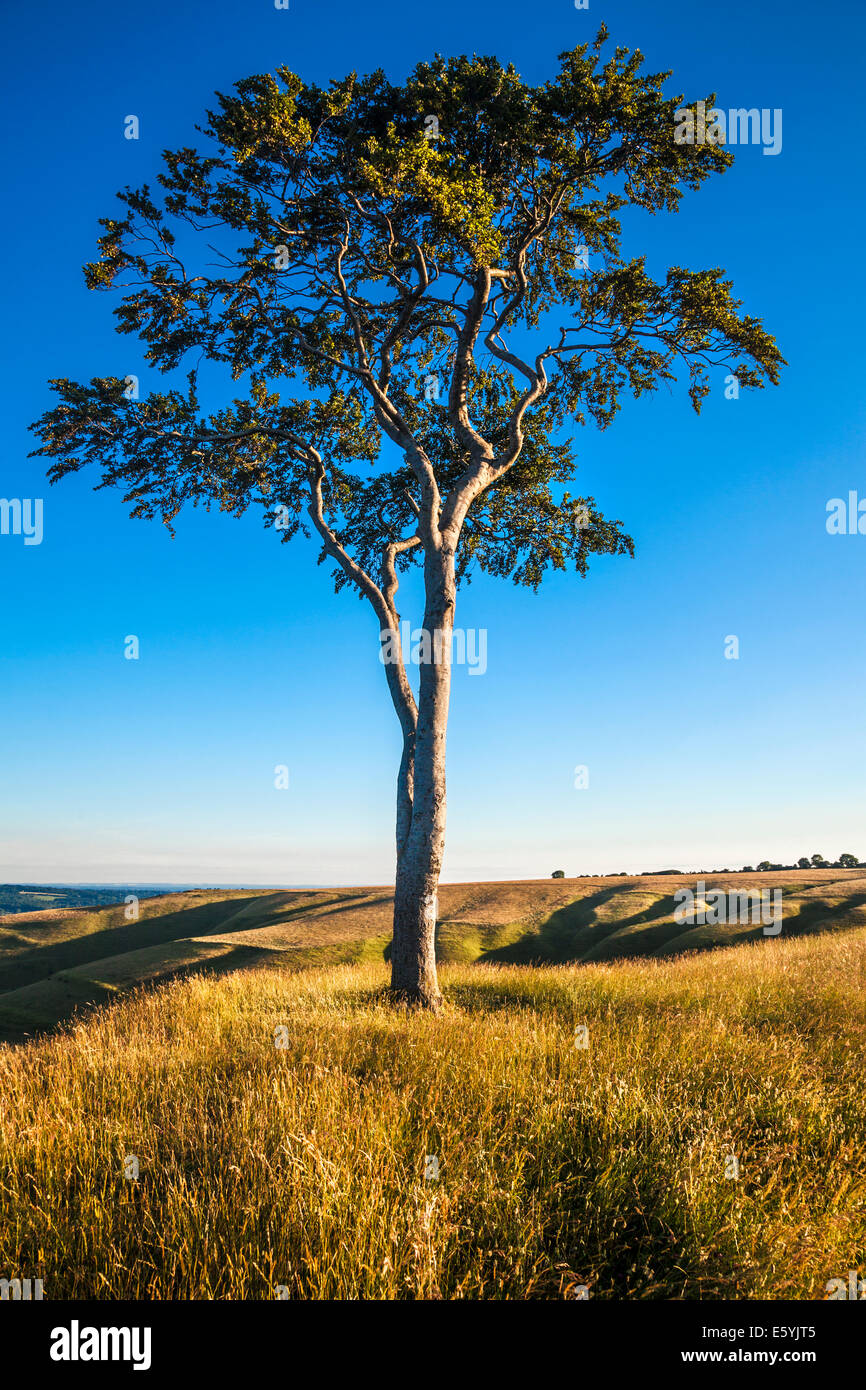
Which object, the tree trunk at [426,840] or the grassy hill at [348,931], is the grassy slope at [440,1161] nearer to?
the tree trunk at [426,840]

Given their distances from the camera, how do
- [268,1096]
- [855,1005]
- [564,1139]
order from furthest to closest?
[855,1005] < [268,1096] < [564,1139]

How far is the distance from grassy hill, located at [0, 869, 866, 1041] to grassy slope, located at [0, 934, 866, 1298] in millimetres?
17314

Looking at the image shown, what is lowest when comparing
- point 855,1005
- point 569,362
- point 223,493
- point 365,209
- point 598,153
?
point 855,1005

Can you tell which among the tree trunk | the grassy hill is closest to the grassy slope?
the tree trunk

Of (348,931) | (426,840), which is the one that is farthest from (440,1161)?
(348,931)

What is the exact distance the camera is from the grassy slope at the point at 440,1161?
145 inches

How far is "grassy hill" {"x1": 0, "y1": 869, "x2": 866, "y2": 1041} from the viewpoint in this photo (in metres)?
31.9

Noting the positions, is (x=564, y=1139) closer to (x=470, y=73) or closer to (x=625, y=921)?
(x=470, y=73)

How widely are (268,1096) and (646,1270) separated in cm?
327

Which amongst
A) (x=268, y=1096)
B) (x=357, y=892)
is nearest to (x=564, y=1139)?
(x=268, y=1096)

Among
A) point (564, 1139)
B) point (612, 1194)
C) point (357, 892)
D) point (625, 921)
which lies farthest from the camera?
point (357, 892)

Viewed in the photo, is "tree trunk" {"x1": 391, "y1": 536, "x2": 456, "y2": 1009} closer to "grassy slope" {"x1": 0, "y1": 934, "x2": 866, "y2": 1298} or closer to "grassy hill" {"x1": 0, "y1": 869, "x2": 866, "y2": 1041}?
"grassy slope" {"x1": 0, "y1": 934, "x2": 866, "y2": 1298}

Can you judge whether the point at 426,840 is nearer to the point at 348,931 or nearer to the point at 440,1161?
the point at 440,1161

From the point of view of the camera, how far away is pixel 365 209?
12859 mm
